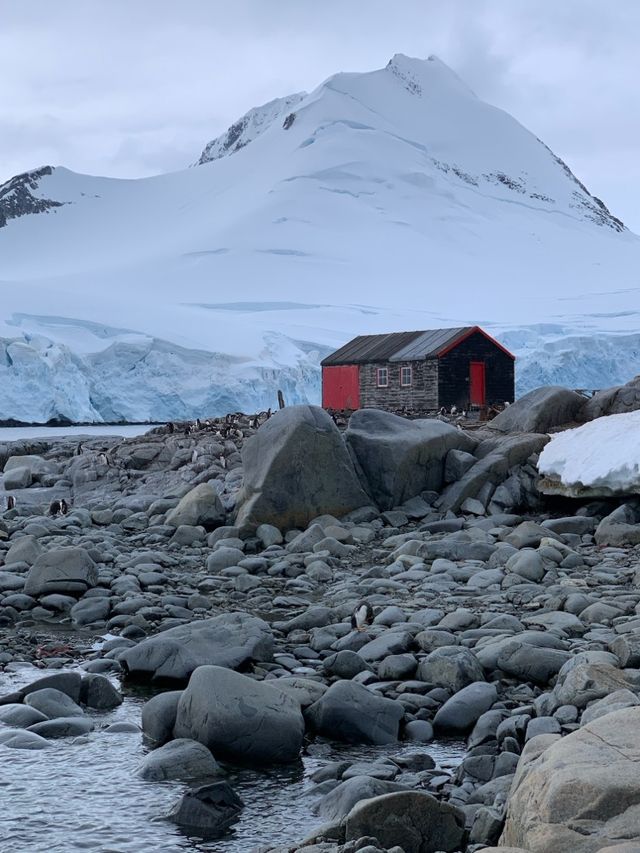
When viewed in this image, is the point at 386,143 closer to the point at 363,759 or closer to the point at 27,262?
the point at 27,262

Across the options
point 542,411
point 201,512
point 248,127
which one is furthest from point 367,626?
point 248,127

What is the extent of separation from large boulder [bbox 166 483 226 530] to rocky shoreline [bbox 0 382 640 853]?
0.08ft

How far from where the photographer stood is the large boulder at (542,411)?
12734 millimetres

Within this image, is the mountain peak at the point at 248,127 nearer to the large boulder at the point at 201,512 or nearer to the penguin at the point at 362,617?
the large boulder at the point at 201,512

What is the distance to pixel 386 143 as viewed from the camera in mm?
105750

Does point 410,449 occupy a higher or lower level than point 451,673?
higher

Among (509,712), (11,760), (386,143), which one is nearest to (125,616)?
(11,760)

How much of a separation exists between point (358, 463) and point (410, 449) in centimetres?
62

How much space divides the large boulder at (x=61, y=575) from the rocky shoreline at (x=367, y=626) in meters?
0.02

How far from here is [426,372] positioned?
2381cm

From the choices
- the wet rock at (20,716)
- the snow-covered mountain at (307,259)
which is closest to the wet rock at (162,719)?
the wet rock at (20,716)

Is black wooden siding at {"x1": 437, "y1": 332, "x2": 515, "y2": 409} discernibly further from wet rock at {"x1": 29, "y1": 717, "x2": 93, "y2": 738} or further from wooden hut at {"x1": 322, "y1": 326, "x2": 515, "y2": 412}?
wet rock at {"x1": 29, "y1": 717, "x2": 93, "y2": 738}

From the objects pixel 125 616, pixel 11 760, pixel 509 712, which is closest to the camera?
pixel 11 760

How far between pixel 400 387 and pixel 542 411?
11.7 meters
